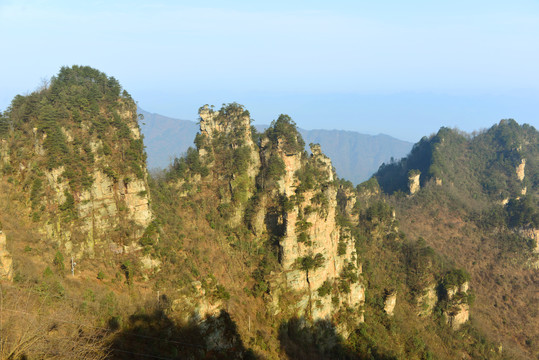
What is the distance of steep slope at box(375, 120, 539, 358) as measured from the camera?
6191 centimetres

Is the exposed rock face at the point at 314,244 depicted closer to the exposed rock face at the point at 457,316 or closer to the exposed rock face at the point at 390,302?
the exposed rock face at the point at 390,302

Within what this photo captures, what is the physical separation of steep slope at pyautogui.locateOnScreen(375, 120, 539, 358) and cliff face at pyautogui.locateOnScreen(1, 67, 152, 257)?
54044 mm

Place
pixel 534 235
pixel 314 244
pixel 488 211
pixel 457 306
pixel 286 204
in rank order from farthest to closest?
pixel 488 211
pixel 534 235
pixel 457 306
pixel 314 244
pixel 286 204

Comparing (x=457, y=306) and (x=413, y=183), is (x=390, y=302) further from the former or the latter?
(x=413, y=183)

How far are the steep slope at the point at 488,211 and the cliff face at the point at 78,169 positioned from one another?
177 ft

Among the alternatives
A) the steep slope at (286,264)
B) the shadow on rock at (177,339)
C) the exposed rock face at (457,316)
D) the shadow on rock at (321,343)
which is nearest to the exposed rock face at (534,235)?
the steep slope at (286,264)

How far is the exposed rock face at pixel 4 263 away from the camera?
932 inches

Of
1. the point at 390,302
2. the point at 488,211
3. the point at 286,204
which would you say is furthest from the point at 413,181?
the point at 286,204

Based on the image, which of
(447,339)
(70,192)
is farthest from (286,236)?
(447,339)

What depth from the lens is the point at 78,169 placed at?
32.4 meters

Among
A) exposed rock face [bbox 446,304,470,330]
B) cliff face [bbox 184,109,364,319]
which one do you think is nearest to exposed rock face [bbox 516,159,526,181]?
exposed rock face [bbox 446,304,470,330]

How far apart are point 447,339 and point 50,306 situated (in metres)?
49.3

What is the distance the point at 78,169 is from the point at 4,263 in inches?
424

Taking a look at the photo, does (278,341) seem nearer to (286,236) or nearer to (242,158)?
(286,236)
